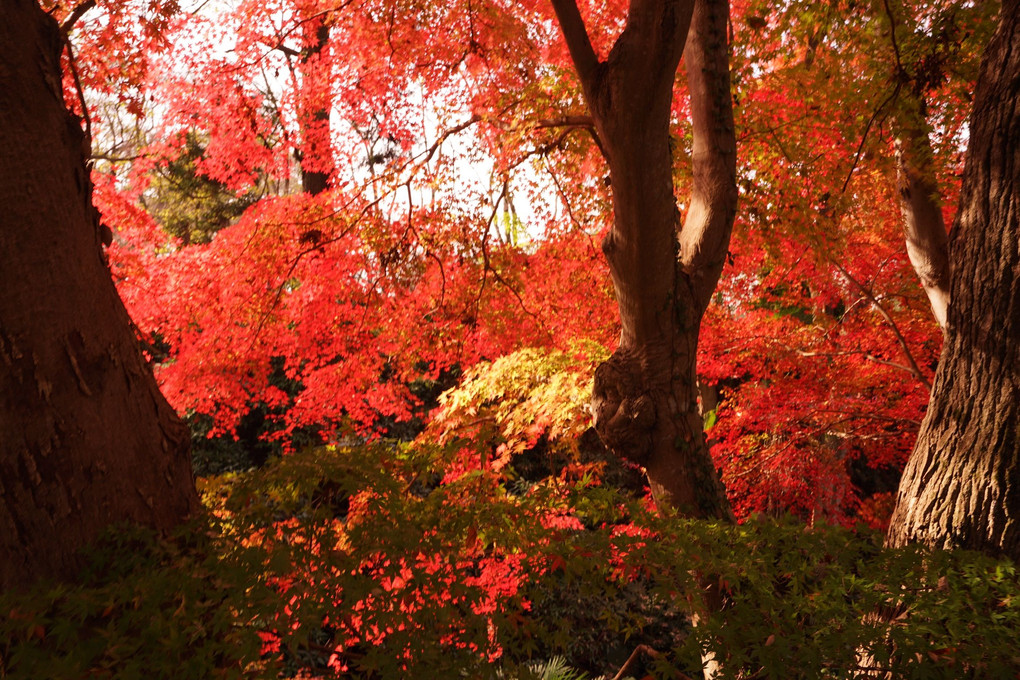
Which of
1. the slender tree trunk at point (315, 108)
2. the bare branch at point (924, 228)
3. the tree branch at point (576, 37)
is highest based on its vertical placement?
the slender tree trunk at point (315, 108)

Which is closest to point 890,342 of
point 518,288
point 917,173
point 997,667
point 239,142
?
point 917,173

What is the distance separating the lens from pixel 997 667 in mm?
1836

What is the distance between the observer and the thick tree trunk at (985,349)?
9.20 ft

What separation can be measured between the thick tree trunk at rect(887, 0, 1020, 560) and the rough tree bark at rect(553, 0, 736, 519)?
3.98 ft

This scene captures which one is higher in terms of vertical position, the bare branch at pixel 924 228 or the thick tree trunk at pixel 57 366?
the bare branch at pixel 924 228

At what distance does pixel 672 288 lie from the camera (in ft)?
12.7

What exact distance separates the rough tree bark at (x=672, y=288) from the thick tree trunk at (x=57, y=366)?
7.56 feet

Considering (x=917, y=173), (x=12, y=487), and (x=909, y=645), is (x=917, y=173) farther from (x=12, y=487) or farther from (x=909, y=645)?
(x=12, y=487)

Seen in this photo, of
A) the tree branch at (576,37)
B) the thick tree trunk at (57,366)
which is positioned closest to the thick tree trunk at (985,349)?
the tree branch at (576,37)

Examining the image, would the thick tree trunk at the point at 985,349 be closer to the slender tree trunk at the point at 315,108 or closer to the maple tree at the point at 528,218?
the maple tree at the point at 528,218

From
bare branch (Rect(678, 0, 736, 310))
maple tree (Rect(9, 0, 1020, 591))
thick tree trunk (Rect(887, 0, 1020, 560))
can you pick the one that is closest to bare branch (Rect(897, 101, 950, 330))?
maple tree (Rect(9, 0, 1020, 591))

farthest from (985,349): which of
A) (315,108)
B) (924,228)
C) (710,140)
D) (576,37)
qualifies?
(315,108)

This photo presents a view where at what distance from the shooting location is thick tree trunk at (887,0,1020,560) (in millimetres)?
2803

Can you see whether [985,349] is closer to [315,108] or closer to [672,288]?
Result: [672,288]
